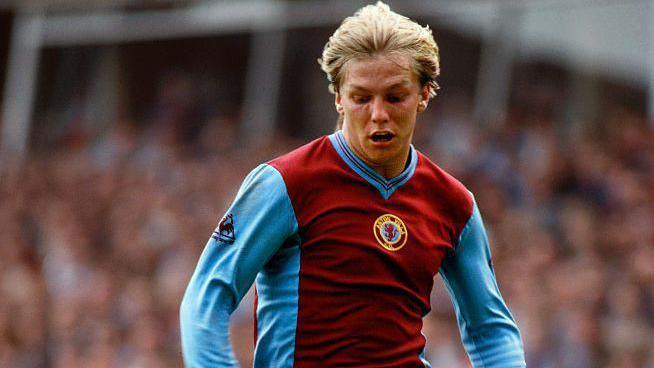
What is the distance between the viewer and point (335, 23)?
12.9 meters

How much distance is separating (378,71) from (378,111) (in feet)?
0.36

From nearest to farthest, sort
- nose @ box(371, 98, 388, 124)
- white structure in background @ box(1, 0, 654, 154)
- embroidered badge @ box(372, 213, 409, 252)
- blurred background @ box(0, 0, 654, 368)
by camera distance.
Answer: nose @ box(371, 98, 388, 124) → embroidered badge @ box(372, 213, 409, 252) → blurred background @ box(0, 0, 654, 368) → white structure in background @ box(1, 0, 654, 154)

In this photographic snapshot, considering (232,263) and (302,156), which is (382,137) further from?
(232,263)

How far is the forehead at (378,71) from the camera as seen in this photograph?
305 cm

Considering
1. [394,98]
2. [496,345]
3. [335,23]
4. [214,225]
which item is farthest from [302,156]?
[335,23]

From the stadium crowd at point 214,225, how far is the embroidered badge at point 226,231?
14.5ft

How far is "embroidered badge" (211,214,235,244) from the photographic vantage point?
9.86ft

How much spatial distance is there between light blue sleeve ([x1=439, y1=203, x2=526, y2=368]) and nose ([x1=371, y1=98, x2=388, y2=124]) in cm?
51

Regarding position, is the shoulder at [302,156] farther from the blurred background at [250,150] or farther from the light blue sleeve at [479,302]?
the blurred background at [250,150]

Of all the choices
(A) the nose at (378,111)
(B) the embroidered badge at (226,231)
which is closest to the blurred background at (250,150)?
(A) the nose at (378,111)

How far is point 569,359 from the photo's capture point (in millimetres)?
7086

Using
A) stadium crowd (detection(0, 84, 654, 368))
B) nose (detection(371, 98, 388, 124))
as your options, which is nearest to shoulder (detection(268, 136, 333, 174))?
nose (detection(371, 98, 388, 124))

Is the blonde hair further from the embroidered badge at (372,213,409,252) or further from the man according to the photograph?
the embroidered badge at (372,213,409,252)

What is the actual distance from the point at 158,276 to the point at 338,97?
25.0ft
